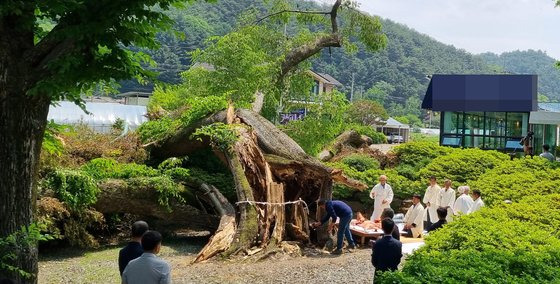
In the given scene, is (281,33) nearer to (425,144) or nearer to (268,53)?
(268,53)

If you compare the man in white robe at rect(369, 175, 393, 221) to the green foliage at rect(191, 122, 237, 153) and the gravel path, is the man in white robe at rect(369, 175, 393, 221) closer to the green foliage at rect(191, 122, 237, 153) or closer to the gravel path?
the gravel path

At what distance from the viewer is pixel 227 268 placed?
1197cm

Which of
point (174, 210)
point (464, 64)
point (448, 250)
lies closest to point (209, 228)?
point (174, 210)

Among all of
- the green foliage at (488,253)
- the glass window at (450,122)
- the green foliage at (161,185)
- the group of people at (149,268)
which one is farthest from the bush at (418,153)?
the group of people at (149,268)

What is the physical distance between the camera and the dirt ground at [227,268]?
36.8 feet

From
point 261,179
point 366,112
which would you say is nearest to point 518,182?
point 261,179

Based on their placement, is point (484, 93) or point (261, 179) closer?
point (261, 179)

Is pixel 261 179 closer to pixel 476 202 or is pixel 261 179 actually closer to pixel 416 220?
pixel 416 220

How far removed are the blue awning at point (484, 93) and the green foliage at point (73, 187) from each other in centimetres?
2362

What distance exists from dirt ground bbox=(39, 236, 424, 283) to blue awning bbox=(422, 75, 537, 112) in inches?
833

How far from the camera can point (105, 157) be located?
16.2 meters

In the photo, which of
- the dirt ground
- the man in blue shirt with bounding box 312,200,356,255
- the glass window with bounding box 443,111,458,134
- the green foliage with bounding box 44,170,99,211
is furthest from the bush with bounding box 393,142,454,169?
the green foliage with bounding box 44,170,99,211

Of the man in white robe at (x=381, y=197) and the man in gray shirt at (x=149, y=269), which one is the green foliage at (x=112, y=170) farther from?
the man in gray shirt at (x=149, y=269)

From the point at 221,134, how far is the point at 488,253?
8573 millimetres
